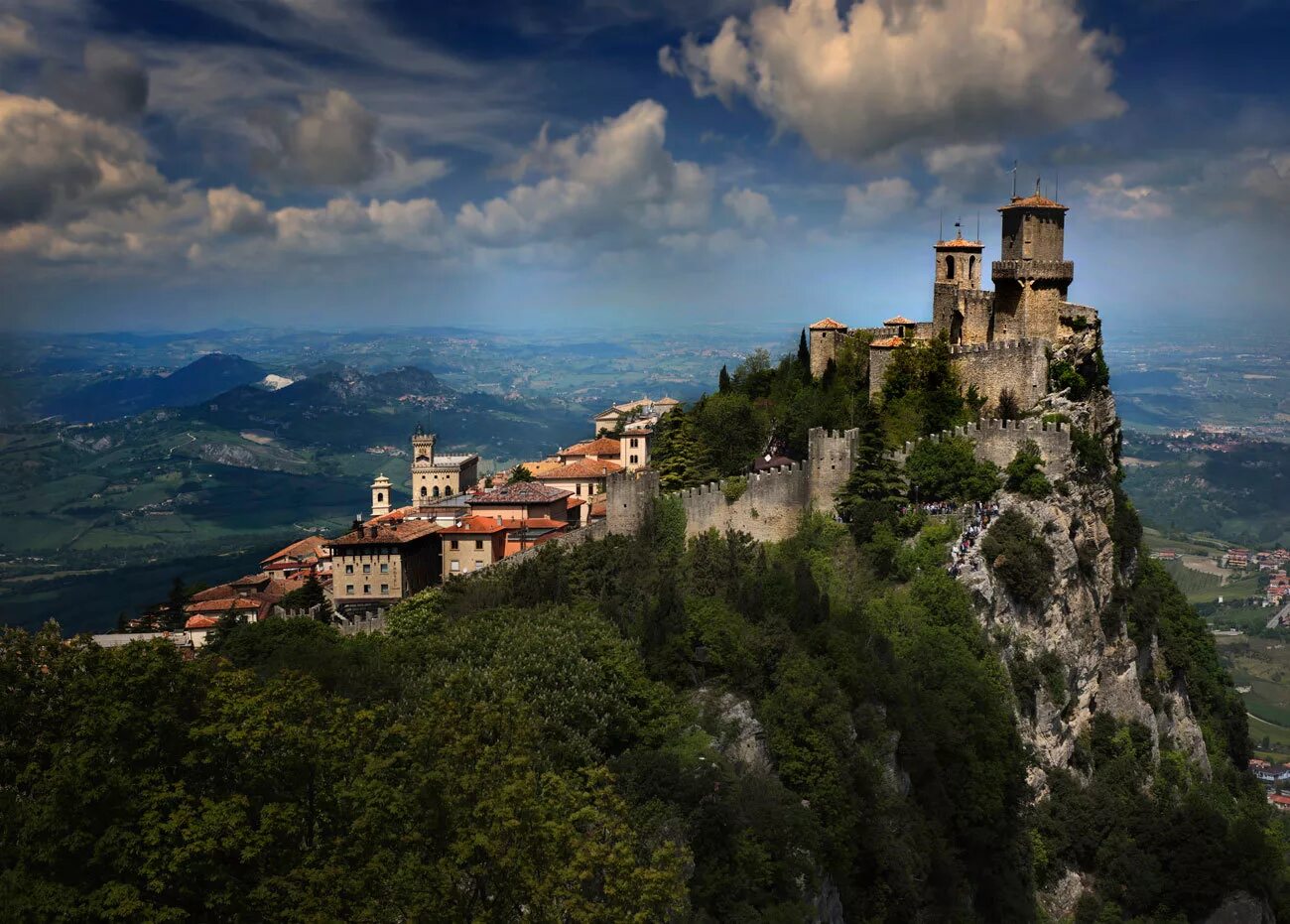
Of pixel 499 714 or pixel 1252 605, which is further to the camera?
pixel 1252 605

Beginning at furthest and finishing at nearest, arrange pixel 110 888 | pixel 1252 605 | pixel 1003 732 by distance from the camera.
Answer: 1. pixel 1252 605
2. pixel 1003 732
3. pixel 110 888

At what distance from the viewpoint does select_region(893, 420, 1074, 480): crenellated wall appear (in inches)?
1671

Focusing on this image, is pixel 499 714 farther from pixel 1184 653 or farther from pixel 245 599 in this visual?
pixel 1184 653

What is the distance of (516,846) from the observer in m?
16.6

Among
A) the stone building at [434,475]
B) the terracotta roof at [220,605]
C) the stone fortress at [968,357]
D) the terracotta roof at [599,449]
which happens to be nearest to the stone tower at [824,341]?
the stone fortress at [968,357]

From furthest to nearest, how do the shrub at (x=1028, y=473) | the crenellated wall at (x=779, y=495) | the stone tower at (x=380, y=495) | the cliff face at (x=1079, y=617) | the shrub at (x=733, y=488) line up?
the stone tower at (x=380, y=495), the shrub at (x=733, y=488), the crenellated wall at (x=779, y=495), the shrub at (x=1028, y=473), the cliff face at (x=1079, y=617)

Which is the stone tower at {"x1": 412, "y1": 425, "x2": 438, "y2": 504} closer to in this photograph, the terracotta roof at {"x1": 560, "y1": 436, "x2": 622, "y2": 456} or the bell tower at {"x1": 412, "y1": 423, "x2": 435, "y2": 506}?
the bell tower at {"x1": 412, "y1": 423, "x2": 435, "y2": 506}

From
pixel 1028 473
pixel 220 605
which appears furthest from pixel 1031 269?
pixel 220 605

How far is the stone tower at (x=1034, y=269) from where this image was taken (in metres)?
46.4

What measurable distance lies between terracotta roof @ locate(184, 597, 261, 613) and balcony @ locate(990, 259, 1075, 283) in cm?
3220

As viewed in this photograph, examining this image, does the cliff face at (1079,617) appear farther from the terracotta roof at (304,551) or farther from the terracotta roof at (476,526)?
the terracotta roof at (304,551)

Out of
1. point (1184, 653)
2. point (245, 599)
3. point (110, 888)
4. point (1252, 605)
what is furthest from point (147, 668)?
point (1252, 605)

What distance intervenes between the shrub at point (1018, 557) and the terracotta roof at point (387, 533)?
21545 millimetres

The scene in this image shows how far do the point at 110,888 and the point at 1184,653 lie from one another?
48564 mm
